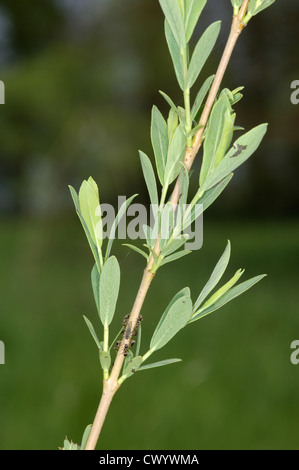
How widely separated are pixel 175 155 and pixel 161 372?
286cm

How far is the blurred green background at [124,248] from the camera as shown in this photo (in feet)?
8.43

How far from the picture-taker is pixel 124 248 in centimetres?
506

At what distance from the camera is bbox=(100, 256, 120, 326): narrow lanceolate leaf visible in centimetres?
13

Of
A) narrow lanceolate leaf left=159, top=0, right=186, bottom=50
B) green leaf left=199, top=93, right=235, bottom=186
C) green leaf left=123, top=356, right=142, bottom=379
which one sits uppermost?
narrow lanceolate leaf left=159, top=0, right=186, bottom=50

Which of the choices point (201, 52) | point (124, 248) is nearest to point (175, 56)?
point (201, 52)

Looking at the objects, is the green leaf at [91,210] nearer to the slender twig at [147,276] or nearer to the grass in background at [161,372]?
the slender twig at [147,276]

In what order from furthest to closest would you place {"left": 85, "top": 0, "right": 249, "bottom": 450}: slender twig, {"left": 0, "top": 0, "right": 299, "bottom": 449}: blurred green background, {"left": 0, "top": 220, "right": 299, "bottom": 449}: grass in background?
{"left": 0, "top": 0, "right": 299, "bottom": 449}: blurred green background < {"left": 0, "top": 220, "right": 299, "bottom": 449}: grass in background < {"left": 85, "top": 0, "right": 249, "bottom": 450}: slender twig

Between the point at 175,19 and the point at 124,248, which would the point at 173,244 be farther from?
the point at 124,248

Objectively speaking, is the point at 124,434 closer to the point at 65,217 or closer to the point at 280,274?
the point at 280,274

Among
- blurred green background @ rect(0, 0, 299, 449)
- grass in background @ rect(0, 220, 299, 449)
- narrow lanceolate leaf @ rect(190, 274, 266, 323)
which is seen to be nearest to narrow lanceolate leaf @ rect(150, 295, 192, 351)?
narrow lanceolate leaf @ rect(190, 274, 266, 323)

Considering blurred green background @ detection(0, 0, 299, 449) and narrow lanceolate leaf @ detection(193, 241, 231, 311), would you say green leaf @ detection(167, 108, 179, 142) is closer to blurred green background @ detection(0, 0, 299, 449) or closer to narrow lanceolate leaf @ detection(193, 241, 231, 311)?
narrow lanceolate leaf @ detection(193, 241, 231, 311)

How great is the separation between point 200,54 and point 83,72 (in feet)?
20.1

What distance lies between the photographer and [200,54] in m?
0.13

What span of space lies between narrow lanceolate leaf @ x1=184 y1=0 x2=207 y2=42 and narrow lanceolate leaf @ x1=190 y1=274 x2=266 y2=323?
0.19 ft
